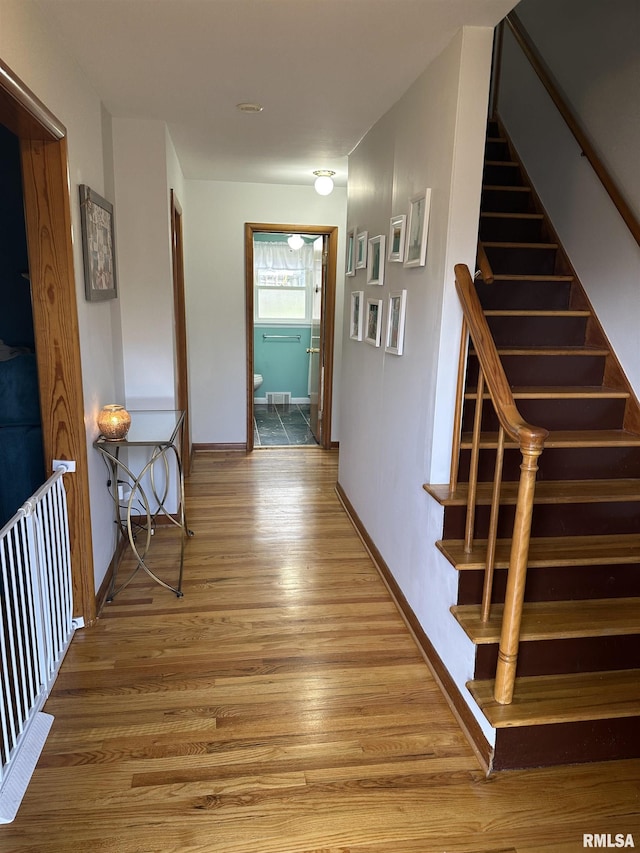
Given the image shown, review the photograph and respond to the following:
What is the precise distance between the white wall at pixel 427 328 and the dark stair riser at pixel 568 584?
0.09 metres

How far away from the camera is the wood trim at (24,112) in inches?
69.1

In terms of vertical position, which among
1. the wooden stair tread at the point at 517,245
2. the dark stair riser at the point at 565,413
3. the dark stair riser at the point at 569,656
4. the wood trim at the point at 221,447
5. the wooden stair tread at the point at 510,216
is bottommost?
the wood trim at the point at 221,447

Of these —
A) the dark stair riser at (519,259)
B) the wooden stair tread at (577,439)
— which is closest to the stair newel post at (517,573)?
the wooden stair tread at (577,439)

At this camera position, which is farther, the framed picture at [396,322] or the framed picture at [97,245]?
the framed picture at [396,322]

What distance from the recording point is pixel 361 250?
3732mm

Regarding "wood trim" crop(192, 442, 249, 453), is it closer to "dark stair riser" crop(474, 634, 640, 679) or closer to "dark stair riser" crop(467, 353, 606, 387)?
"dark stair riser" crop(467, 353, 606, 387)

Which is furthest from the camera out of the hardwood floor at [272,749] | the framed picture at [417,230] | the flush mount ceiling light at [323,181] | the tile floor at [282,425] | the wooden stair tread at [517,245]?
the tile floor at [282,425]

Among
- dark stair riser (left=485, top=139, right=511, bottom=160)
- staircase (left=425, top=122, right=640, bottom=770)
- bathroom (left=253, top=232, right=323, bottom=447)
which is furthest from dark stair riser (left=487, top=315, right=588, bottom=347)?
bathroom (left=253, top=232, right=323, bottom=447)

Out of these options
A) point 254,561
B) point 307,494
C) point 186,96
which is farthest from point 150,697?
point 186,96

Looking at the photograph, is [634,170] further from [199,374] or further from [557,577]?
[199,374]

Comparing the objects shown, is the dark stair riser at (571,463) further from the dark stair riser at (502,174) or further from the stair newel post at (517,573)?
the dark stair riser at (502,174)

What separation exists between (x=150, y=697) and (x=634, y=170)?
3.08m

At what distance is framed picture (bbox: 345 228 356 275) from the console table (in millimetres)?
1546

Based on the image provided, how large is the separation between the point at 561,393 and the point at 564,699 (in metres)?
1.36
